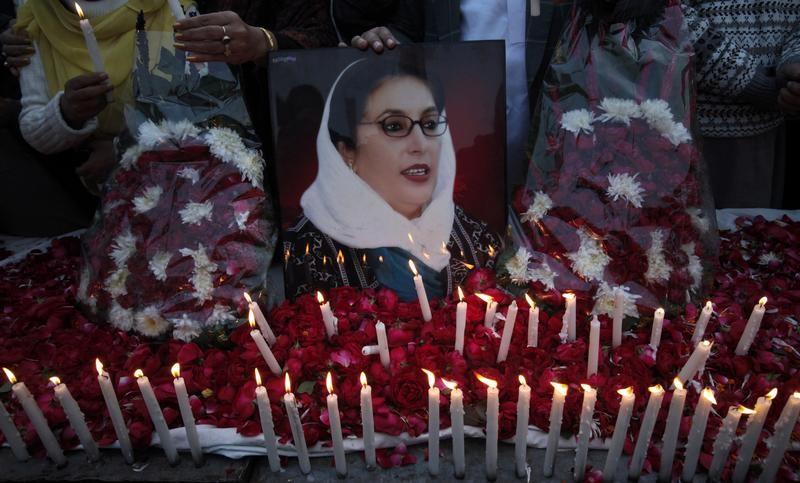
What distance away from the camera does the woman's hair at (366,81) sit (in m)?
2.04

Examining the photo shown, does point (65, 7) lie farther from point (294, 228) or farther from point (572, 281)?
point (572, 281)

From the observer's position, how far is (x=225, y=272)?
1.96 meters

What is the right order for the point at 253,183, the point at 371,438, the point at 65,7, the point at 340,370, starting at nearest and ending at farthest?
the point at 371,438 < the point at 340,370 < the point at 253,183 < the point at 65,7

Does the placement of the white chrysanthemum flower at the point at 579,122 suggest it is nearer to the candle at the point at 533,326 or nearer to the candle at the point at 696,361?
the candle at the point at 533,326

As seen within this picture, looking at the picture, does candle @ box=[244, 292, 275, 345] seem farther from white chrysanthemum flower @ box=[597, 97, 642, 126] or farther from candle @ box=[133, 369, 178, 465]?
white chrysanthemum flower @ box=[597, 97, 642, 126]

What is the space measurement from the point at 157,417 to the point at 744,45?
262 centimetres

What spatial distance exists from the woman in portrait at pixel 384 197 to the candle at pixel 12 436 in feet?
3.09

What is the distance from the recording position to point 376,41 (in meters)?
2.03

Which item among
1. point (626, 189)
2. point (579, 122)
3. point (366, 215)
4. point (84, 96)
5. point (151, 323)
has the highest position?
point (84, 96)

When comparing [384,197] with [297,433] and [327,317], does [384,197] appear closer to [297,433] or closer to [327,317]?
[327,317]

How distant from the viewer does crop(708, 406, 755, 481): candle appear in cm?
123

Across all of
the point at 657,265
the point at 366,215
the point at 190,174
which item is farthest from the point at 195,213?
the point at 657,265

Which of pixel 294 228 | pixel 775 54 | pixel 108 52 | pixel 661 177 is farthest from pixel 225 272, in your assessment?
pixel 775 54

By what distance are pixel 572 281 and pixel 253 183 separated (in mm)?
1177
